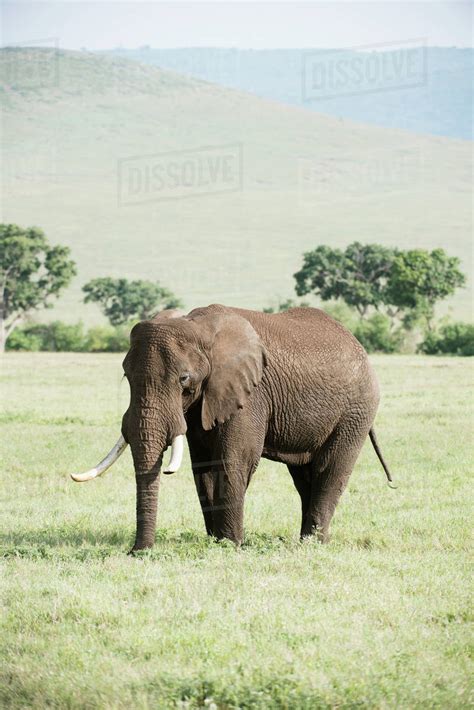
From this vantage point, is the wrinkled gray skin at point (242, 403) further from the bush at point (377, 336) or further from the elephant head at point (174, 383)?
the bush at point (377, 336)

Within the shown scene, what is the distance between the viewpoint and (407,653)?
24.6 ft

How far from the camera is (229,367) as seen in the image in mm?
10344

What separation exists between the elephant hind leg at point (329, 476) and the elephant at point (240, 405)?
1 cm

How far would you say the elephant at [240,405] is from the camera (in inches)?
386

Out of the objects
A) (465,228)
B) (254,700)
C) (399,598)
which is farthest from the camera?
(465,228)

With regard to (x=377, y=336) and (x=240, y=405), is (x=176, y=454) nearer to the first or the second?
(x=240, y=405)

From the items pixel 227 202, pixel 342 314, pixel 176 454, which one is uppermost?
pixel 227 202

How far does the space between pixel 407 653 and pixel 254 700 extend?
53.4 inches

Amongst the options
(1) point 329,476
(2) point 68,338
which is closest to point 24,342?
(2) point 68,338

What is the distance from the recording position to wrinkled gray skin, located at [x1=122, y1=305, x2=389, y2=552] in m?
9.82

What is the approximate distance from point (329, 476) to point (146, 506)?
2.53 meters

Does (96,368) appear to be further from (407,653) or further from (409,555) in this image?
(407,653)

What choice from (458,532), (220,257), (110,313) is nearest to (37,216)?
(220,257)

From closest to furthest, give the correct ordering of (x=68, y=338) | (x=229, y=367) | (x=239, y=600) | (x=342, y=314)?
1. (x=239, y=600)
2. (x=229, y=367)
3. (x=342, y=314)
4. (x=68, y=338)
